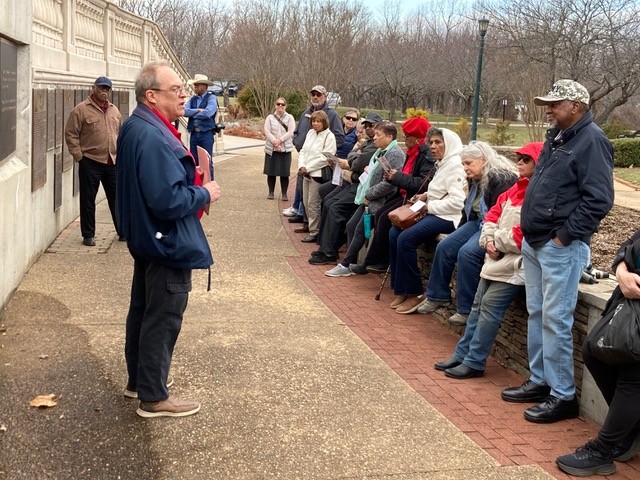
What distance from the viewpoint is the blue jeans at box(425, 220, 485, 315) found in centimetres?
654

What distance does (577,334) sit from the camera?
5.43 m

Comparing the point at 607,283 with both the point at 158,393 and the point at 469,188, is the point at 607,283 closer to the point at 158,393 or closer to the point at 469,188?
the point at 469,188

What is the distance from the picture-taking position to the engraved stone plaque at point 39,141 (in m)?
8.10

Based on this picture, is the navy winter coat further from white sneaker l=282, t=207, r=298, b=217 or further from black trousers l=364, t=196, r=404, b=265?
white sneaker l=282, t=207, r=298, b=217

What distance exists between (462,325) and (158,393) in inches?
120

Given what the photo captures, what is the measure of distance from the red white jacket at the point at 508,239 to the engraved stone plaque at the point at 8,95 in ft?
12.9

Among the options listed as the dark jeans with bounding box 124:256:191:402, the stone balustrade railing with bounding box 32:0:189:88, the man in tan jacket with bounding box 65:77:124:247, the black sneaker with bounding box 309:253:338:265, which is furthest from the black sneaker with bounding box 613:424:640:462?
the man in tan jacket with bounding box 65:77:124:247

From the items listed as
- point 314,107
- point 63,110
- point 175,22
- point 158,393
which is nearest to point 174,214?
point 158,393

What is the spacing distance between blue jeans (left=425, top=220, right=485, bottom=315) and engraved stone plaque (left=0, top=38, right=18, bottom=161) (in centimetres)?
377

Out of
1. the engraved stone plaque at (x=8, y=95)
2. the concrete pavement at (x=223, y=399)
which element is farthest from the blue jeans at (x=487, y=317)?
the engraved stone plaque at (x=8, y=95)

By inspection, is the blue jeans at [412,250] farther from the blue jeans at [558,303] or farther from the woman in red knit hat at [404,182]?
the blue jeans at [558,303]

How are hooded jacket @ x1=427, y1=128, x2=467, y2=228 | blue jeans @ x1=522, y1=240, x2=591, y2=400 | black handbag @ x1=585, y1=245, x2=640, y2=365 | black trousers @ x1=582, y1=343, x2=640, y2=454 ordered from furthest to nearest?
hooded jacket @ x1=427, y1=128, x2=467, y2=228
blue jeans @ x1=522, y1=240, x2=591, y2=400
black trousers @ x1=582, y1=343, x2=640, y2=454
black handbag @ x1=585, y1=245, x2=640, y2=365

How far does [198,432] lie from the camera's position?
458 cm

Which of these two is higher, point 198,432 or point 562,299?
point 562,299
